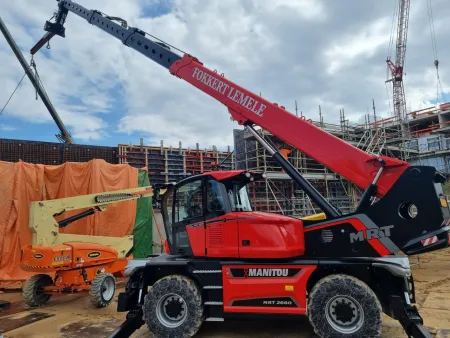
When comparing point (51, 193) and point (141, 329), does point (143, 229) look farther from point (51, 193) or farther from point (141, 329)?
point (141, 329)

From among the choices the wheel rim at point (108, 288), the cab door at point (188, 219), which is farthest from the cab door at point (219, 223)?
the wheel rim at point (108, 288)

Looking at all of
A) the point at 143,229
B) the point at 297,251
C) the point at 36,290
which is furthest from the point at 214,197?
the point at 143,229

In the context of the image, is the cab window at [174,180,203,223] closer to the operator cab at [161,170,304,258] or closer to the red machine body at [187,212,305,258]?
the operator cab at [161,170,304,258]

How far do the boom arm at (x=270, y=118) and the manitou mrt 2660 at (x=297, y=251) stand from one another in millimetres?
22

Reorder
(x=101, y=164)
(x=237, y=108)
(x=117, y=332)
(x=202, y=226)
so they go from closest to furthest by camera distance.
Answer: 1. (x=117, y=332)
2. (x=202, y=226)
3. (x=237, y=108)
4. (x=101, y=164)

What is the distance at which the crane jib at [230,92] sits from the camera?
7012mm

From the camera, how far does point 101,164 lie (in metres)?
13.2

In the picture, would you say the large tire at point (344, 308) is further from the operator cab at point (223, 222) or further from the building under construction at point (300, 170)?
the building under construction at point (300, 170)

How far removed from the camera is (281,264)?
5.82 m

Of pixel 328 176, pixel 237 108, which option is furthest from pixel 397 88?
pixel 237 108

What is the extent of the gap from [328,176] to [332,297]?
13570mm

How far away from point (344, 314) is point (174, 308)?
2.71m

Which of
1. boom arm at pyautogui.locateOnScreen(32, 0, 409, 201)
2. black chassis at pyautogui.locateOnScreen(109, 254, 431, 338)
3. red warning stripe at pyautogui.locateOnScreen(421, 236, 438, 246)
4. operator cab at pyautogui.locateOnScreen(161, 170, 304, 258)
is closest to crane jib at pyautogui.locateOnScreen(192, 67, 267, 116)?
boom arm at pyautogui.locateOnScreen(32, 0, 409, 201)

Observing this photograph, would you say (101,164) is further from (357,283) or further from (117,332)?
(357,283)
